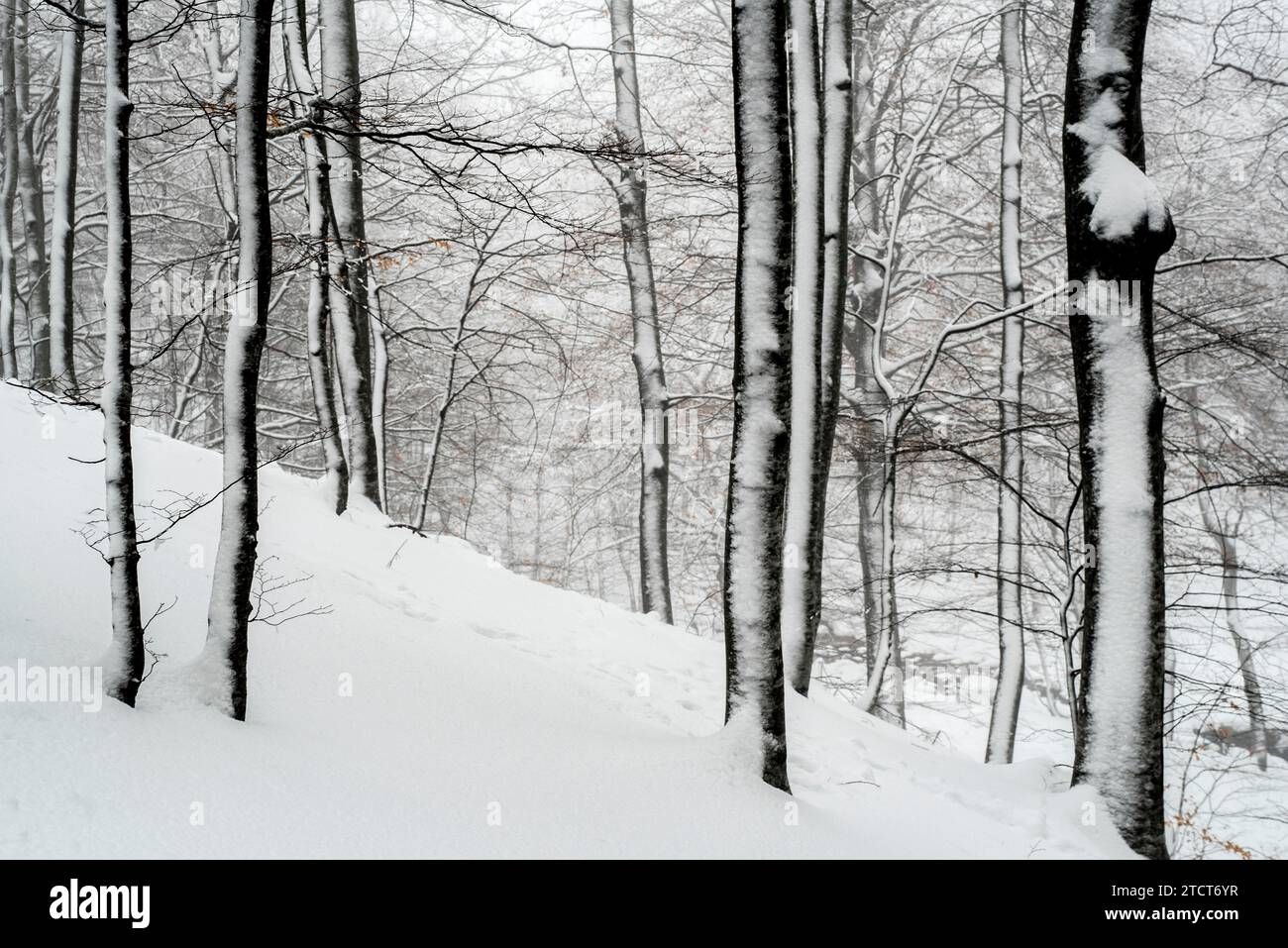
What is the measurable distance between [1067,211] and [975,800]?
11.4ft

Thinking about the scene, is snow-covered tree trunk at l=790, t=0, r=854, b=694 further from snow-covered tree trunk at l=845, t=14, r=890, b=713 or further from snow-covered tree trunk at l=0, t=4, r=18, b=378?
snow-covered tree trunk at l=0, t=4, r=18, b=378

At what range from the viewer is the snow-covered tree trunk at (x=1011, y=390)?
813cm

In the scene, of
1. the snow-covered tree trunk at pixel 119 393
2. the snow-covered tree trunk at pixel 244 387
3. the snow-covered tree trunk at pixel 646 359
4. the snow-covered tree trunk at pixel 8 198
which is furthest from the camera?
the snow-covered tree trunk at pixel 8 198

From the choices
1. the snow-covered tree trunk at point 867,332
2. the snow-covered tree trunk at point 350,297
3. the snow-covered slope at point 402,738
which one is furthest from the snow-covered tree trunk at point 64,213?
the snow-covered tree trunk at point 867,332

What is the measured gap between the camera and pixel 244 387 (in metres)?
3.36

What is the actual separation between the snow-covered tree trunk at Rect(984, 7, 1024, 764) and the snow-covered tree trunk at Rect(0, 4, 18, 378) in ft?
41.5

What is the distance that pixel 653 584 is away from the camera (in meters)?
9.33

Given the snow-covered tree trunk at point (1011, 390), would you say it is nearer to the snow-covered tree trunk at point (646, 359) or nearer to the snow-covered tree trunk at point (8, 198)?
the snow-covered tree trunk at point (646, 359)

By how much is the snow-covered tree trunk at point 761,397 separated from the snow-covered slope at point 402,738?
0.32 m

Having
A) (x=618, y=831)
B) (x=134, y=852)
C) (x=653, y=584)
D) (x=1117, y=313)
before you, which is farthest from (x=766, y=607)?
(x=653, y=584)

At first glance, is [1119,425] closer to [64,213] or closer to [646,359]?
[646,359]

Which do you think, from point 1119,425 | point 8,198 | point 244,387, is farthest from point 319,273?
point 8,198

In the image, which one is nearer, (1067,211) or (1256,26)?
(1067,211)
